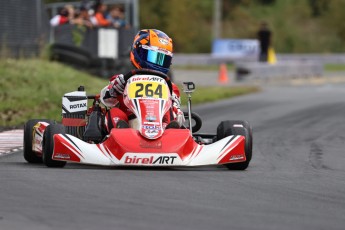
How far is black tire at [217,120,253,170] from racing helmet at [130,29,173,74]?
0.83m

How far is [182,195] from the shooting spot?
7926 mm

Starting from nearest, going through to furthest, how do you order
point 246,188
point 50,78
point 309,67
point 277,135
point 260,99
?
point 246,188 < point 277,135 < point 50,78 < point 260,99 < point 309,67

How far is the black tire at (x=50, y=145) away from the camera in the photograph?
9727 millimetres

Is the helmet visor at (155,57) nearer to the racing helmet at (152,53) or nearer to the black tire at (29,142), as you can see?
the racing helmet at (152,53)

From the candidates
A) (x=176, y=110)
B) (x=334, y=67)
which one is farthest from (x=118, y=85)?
(x=334, y=67)

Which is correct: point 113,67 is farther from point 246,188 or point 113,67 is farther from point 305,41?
point 305,41

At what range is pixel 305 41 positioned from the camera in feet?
211

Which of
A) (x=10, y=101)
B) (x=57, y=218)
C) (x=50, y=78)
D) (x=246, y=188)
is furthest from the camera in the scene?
(x=50, y=78)

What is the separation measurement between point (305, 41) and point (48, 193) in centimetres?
5739

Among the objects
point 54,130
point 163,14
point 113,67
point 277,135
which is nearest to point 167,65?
point 54,130

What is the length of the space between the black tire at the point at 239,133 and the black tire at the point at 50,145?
1.58 metres

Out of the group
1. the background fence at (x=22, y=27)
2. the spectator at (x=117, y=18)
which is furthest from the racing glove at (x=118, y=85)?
the spectator at (x=117, y=18)

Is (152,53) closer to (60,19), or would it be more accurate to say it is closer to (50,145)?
(50,145)

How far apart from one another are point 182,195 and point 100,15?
1903cm
